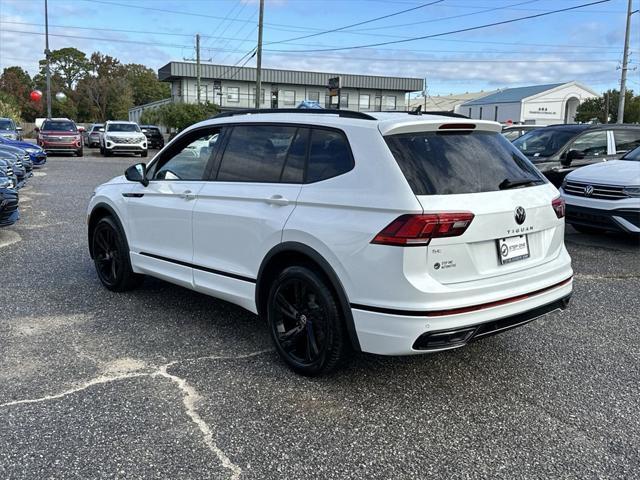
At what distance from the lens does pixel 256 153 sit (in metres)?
4.36

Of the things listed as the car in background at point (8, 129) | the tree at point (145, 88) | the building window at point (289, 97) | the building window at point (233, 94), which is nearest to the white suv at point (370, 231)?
the car in background at point (8, 129)

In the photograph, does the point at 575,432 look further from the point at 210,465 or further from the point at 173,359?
the point at 173,359

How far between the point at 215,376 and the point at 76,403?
88 centimetres

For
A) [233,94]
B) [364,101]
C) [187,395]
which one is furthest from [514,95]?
[187,395]

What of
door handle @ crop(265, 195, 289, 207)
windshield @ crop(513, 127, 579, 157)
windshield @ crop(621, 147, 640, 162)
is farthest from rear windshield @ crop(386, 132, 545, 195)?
windshield @ crop(513, 127, 579, 157)

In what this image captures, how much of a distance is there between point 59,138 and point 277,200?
88.1ft

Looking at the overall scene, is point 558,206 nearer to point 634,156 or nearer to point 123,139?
point 634,156

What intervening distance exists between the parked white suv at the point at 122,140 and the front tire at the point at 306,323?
26377mm

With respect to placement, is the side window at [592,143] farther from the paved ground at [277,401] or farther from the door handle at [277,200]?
the door handle at [277,200]

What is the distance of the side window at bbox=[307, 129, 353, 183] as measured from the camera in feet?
12.3

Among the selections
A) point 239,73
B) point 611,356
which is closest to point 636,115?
point 239,73

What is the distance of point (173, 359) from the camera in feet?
14.1

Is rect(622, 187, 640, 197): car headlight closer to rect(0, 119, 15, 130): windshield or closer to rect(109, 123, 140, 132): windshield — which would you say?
rect(0, 119, 15, 130): windshield

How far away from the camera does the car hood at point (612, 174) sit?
804 centimetres
